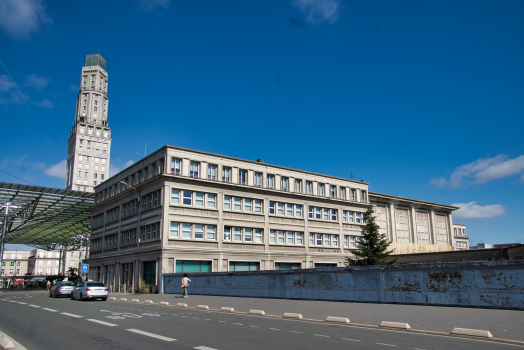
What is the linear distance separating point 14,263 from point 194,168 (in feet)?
575

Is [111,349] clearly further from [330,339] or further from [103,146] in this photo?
[103,146]

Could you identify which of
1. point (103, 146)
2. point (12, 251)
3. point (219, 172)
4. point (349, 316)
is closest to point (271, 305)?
point (349, 316)

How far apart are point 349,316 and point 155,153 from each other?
32.3 meters

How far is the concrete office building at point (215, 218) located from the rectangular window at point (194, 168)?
13cm

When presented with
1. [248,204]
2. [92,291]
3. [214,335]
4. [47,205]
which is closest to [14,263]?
[47,205]

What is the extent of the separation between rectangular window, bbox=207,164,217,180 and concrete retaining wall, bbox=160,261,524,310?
58.9 ft

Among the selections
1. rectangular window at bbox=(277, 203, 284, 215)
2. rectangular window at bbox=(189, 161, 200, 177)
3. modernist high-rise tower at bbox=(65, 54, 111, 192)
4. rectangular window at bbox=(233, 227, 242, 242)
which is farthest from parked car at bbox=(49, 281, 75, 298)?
modernist high-rise tower at bbox=(65, 54, 111, 192)

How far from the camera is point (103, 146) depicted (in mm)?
141250

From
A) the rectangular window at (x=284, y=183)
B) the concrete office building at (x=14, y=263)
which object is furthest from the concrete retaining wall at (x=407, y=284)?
the concrete office building at (x=14, y=263)

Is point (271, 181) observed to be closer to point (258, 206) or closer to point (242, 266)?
point (258, 206)

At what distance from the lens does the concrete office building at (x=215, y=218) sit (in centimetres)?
4147

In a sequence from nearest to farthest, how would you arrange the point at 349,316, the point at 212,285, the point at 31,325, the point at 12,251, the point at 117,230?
the point at 31,325
the point at 349,316
the point at 212,285
the point at 117,230
the point at 12,251

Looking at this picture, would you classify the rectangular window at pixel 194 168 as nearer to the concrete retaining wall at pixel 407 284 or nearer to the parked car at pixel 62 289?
the parked car at pixel 62 289

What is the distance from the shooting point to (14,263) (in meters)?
183
